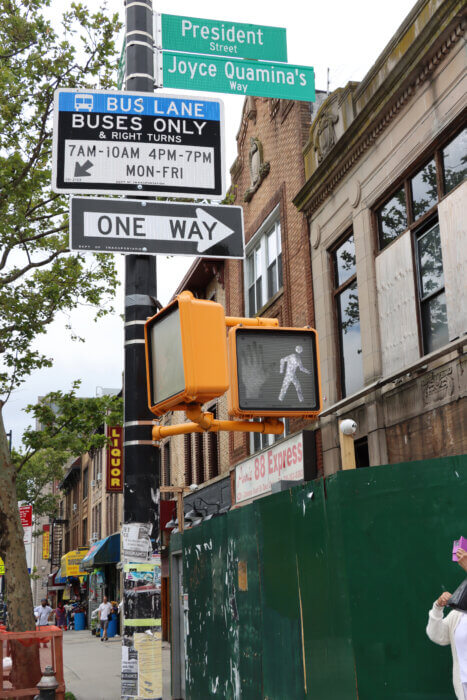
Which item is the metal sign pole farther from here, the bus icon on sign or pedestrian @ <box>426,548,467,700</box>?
Result: pedestrian @ <box>426,548,467,700</box>

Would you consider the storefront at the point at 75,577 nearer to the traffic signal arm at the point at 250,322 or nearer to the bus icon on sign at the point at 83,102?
the bus icon on sign at the point at 83,102

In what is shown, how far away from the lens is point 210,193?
19.2 ft

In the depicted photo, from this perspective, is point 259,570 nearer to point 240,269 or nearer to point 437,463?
point 437,463

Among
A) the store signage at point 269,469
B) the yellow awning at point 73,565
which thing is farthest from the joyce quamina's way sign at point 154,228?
the yellow awning at point 73,565

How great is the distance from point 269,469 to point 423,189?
8995 millimetres

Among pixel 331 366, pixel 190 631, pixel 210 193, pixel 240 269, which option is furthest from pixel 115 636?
pixel 210 193

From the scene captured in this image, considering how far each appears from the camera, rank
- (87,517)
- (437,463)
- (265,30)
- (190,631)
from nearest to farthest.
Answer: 1. (437,463)
2. (265,30)
3. (190,631)
4. (87,517)

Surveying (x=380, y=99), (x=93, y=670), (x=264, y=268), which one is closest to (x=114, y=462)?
(x=264, y=268)

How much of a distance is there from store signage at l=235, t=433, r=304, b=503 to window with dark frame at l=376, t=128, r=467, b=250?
5385 mm

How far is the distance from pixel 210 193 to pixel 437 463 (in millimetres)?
2497

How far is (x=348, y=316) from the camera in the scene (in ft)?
57.1

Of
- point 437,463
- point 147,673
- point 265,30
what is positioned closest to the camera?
point 147,673

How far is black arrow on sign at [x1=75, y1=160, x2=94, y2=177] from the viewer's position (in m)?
5.61

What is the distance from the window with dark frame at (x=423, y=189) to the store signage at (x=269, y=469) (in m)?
5.38
